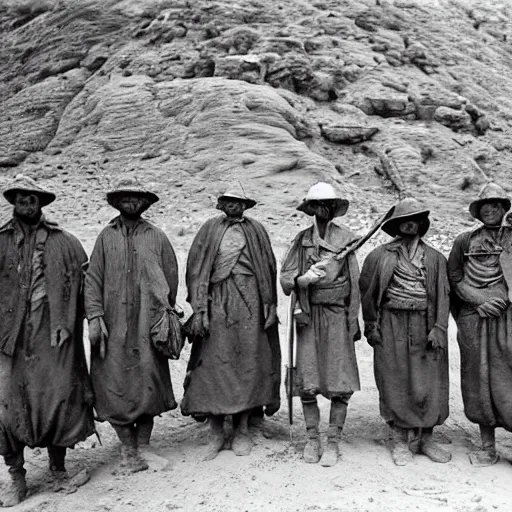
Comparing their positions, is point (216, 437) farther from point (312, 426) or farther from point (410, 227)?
point (410, 227)

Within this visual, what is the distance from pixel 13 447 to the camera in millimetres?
4684

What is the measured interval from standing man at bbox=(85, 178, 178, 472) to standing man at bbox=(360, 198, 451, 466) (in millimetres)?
1652

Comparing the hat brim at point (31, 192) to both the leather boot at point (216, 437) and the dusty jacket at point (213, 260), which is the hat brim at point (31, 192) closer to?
the dusty jacket at point (213, 260)

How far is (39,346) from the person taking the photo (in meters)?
4.75

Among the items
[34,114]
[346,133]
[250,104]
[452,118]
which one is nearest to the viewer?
[250,104]

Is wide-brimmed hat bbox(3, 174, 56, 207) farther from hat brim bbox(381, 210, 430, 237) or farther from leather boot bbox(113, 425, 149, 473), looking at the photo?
hat brim bbox(381, 210, 430, 237)

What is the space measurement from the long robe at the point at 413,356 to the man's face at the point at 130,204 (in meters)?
1.91

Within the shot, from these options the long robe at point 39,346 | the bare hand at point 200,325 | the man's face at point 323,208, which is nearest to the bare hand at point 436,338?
the man's face at point 323,208

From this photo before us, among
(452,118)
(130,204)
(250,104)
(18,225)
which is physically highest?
(130,204)

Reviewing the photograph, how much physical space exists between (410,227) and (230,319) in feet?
5.09

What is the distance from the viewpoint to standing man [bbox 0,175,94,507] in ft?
15.4

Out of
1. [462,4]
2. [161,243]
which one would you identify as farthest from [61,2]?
[161,243]

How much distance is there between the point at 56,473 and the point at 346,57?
12.6 meters

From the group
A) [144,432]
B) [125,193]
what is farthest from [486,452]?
[125,193]
